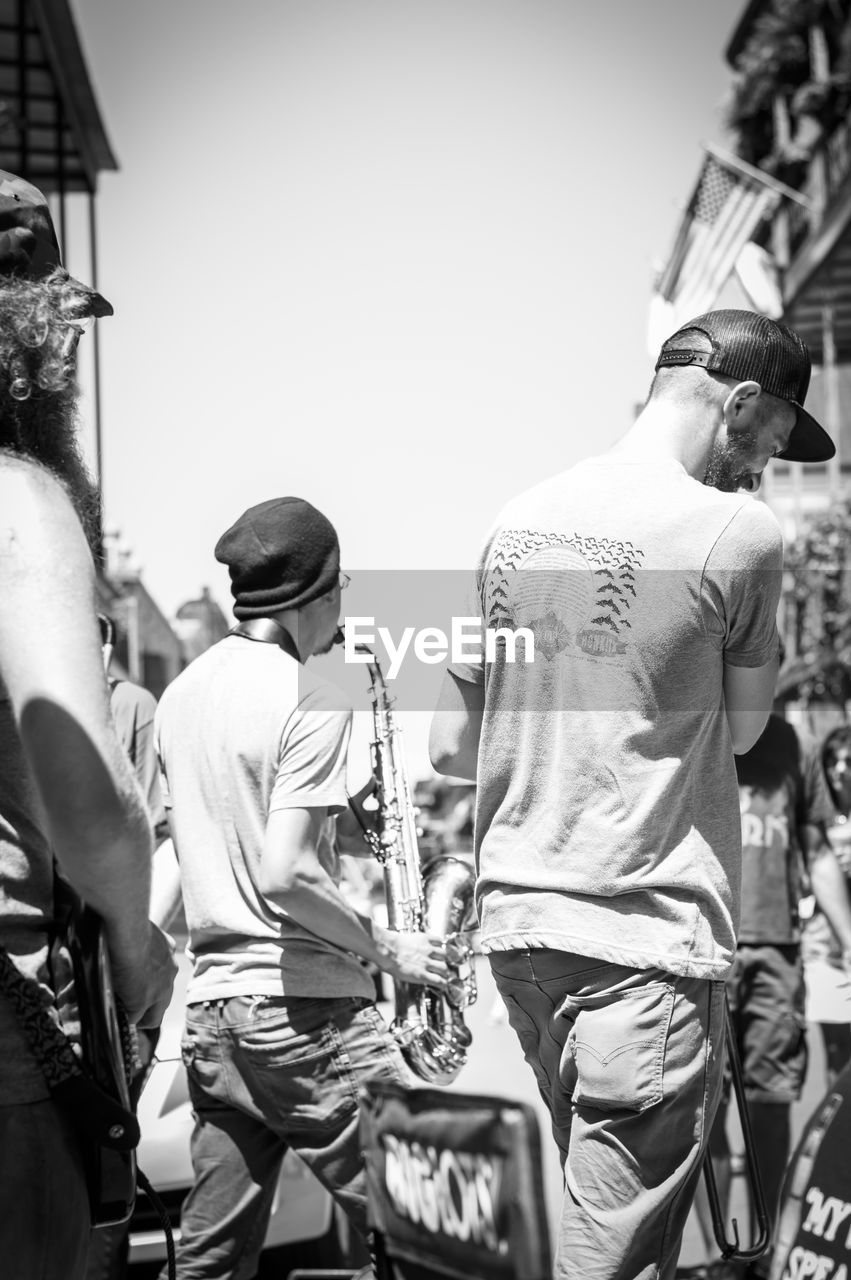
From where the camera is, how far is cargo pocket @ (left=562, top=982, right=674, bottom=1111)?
2.32m

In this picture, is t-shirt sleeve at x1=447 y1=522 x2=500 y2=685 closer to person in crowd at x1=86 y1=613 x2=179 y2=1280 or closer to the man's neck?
the man's neck

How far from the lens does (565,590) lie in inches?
101

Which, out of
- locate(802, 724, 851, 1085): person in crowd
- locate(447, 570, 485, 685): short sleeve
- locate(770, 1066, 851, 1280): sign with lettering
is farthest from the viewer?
locate(802, 724, 851, 1085): person in crowd

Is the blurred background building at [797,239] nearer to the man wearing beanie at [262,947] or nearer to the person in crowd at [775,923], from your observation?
the person in crowd at [775,923]

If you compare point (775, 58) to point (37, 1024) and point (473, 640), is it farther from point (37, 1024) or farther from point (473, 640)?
point (37, 1024)

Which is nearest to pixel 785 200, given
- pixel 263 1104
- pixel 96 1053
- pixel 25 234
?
pixel 263 1104

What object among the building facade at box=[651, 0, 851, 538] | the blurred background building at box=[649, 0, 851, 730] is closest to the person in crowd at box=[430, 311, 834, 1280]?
the blurred background building at box=[649, 0, 851, 730]

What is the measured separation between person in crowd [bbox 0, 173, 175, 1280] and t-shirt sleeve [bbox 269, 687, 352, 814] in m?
1.14

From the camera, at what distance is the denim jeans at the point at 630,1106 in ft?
7.60

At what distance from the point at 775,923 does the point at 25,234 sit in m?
3.65

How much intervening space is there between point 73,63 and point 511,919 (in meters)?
12.3

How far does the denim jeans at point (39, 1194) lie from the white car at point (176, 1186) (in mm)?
2109

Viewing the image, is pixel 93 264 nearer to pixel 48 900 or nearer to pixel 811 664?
pixel 811 664

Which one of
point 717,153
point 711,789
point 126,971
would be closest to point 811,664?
point 717,153
